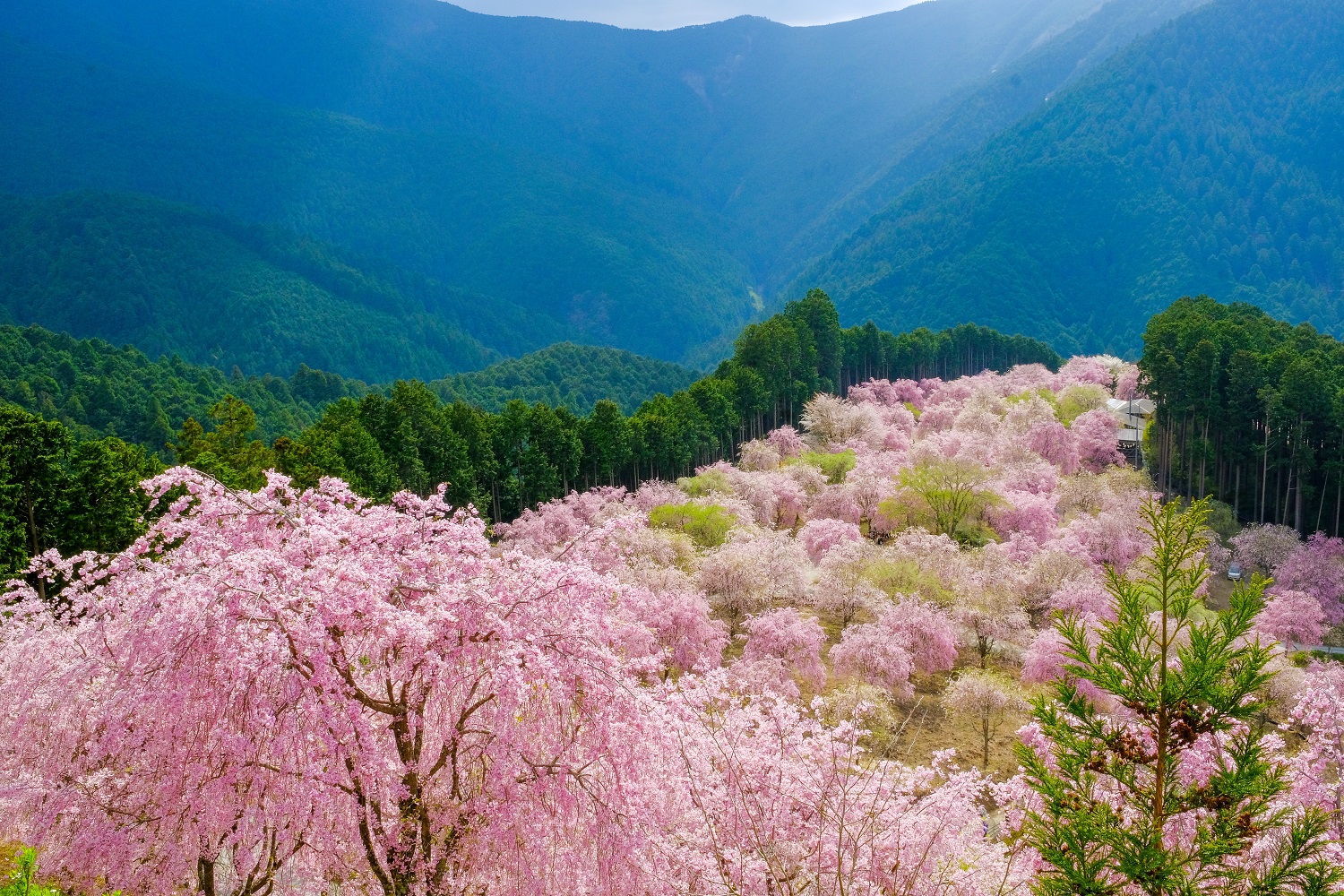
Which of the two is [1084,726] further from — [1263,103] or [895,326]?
[1263,103]

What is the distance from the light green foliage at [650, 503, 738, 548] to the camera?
38.9m

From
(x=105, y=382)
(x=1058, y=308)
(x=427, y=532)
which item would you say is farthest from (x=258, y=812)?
(x=1058, y=308)

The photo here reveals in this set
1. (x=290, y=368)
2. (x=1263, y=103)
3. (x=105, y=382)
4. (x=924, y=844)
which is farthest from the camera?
(x=1263, y=103)

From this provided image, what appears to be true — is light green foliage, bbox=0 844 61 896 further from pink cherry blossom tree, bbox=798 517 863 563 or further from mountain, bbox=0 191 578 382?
mountain, bbox=0 191 578 382

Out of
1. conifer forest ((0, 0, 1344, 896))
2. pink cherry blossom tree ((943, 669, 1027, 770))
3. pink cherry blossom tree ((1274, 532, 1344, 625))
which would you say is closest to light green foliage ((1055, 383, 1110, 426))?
conifer forest ((0, 0, 1344, 896))

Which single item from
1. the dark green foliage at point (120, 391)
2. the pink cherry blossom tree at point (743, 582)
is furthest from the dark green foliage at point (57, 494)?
the dark green foliage at point (120, 391)

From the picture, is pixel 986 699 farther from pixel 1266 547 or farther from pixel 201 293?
pixel 201 293

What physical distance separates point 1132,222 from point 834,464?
158m

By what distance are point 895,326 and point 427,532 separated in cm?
16481

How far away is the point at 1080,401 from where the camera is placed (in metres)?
69.8

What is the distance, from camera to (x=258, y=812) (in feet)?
25.7

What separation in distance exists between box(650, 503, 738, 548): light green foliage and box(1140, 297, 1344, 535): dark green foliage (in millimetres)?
28315

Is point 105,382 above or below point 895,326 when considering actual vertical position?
below

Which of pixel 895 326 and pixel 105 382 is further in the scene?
pixel 895 326
